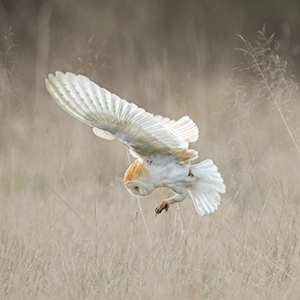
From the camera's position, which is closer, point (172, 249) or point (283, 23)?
point (172, 249)

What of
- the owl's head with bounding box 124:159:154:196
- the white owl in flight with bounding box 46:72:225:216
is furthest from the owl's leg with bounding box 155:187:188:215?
the owl's head with bounding box 124:159:154:196

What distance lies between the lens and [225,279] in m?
2.80

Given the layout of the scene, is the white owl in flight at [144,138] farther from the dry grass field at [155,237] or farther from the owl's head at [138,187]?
the dry grass field at [155,237]

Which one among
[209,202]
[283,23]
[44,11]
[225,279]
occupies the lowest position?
[225,279]

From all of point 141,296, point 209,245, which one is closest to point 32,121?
point 209,245

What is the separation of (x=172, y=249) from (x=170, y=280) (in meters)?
0.28

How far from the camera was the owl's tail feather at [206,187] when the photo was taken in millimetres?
3020

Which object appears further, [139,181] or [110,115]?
[139,181]

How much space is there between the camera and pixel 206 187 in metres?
3.07

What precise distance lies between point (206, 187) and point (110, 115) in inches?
25.3

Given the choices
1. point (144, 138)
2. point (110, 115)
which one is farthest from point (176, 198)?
point (110, 115)

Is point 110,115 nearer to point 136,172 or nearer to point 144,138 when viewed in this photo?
point 144,138

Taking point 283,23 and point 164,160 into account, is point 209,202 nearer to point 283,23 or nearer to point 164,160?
point 164,160

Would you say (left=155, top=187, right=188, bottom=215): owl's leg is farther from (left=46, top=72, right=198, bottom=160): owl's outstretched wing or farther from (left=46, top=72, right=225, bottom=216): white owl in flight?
(left=46, top=72, right=198, bottom=160): owl's outstretched wing
